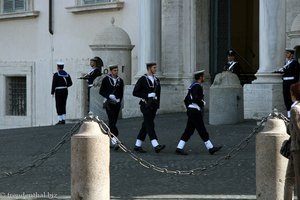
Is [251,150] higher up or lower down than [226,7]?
lower down

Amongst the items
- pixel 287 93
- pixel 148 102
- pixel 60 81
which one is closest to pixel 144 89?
pixel 148 102

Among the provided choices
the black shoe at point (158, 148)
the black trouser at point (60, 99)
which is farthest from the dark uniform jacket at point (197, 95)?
the black trouser at point (60, 99)

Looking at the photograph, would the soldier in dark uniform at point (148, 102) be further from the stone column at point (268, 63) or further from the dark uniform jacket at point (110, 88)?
the stone column at point (268, 63)

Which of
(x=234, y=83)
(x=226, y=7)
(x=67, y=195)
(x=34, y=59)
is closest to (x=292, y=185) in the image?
(x=67, y=195)

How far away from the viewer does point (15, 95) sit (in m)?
33.1

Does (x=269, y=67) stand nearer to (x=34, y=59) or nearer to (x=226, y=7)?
(x=226, y=7)

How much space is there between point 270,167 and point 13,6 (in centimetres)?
2313

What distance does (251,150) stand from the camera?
A: 1694cm

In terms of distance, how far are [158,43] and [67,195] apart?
13787 mm

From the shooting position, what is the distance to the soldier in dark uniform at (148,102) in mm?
17250

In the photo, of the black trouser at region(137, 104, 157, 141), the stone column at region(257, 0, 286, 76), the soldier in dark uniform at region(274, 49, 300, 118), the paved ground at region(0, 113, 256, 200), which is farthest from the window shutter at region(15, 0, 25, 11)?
the black trouser at region(137, 104, 157, 141)

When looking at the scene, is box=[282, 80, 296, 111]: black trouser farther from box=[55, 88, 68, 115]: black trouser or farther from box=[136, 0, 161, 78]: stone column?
box=[55, 88, 68, 115]: black trouser

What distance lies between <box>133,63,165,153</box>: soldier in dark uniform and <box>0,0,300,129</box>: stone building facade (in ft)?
15.8

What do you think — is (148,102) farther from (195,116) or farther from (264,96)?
(264,96)
